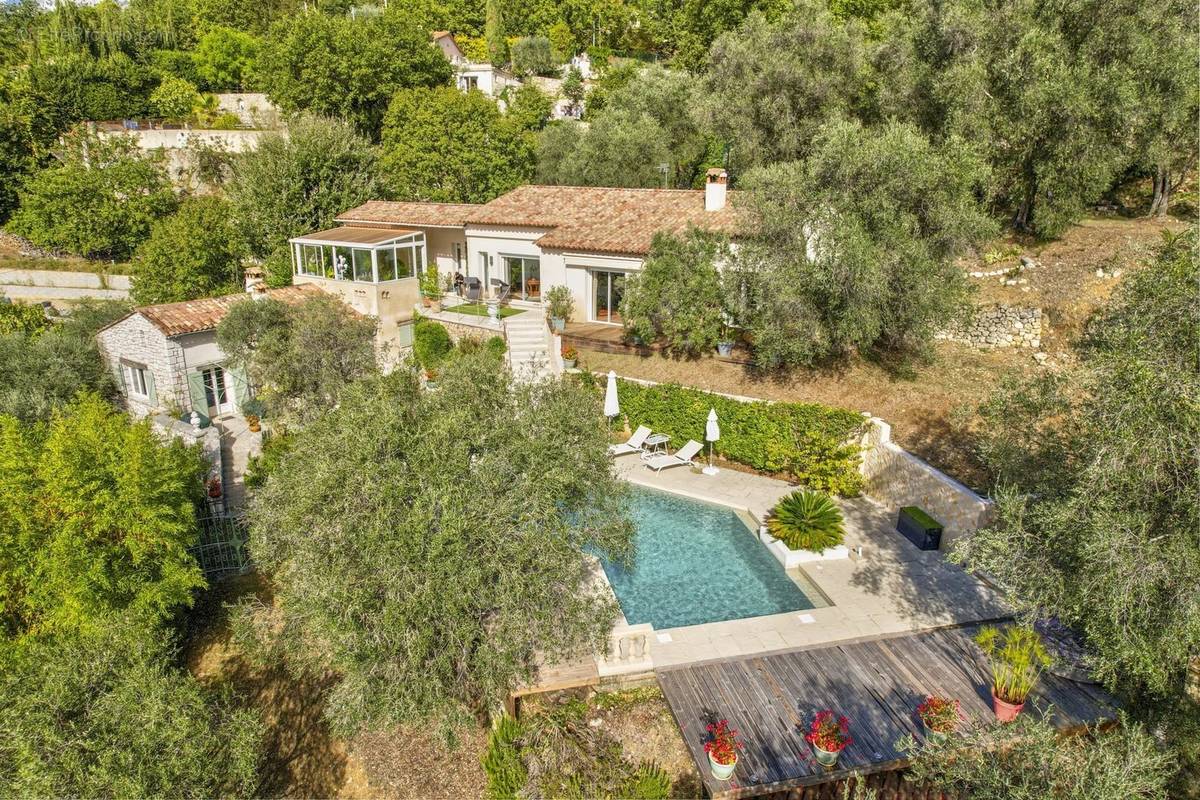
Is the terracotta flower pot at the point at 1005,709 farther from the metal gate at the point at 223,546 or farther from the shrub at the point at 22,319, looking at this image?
the shrub at the point at 22,319

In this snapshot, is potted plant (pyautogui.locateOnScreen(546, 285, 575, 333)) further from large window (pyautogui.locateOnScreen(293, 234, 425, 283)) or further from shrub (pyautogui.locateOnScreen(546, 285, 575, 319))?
large window (pyautogui.locateOnScreen(293, 234, 425, 283))

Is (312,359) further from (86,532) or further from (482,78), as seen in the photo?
(482,78)

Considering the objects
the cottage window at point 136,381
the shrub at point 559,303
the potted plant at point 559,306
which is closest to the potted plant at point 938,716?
the potted plant at point 559,306

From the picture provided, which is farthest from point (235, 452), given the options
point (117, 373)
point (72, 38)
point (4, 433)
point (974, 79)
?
point (72, 38)

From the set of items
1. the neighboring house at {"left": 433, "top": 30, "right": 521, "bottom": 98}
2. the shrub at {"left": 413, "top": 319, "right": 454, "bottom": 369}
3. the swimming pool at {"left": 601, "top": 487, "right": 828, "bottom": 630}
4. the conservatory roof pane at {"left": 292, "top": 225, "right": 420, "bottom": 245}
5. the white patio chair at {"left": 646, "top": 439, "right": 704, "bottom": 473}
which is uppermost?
the neighboring house at {"left": 433, "top": 30, "right": 521, "bottom": 98}

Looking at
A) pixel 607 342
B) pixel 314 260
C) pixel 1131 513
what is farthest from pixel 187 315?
pixel 1131 513

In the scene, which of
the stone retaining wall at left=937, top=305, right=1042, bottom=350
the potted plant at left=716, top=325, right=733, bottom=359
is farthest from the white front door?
the stone retaining wall at left=937, top=305, right=1042, bottom=350
